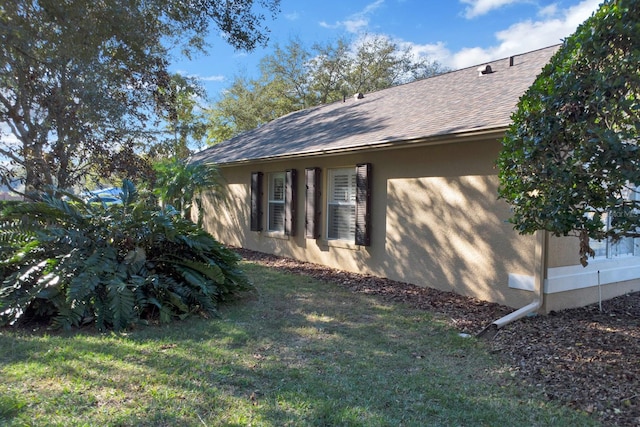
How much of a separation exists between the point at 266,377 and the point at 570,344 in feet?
10.9

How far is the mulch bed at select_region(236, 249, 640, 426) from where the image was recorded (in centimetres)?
348

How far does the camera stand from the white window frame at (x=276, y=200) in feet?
35.6

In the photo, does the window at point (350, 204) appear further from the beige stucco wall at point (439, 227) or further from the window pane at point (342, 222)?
the beige stucco wall at point (439, 227)

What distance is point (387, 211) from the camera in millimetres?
7973

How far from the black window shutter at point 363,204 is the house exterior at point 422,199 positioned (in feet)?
0.07

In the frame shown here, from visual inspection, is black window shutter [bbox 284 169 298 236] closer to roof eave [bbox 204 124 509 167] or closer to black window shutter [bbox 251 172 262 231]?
roof eave [bbox 204 124 509 167]

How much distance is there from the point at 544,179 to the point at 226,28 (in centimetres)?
594

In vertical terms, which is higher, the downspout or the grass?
the downspout

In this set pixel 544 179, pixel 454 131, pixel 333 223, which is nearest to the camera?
pixel 544 179

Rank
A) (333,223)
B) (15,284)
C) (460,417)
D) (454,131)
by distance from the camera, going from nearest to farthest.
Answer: (460,417) < (15,284) < (454,131) < (333,223)

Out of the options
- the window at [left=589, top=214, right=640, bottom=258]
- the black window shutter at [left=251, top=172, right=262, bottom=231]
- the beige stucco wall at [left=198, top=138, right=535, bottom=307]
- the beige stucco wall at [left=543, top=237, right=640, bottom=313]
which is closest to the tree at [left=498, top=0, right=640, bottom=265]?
the beige stucco wall at [left=543, top=237, right=640, bottom=313]

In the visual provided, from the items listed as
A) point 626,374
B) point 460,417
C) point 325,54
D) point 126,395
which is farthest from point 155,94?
point 325,54

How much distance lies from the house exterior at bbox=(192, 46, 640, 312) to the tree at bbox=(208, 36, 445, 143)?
16.1m

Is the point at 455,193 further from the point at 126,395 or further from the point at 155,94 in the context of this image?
the point at 155,94
